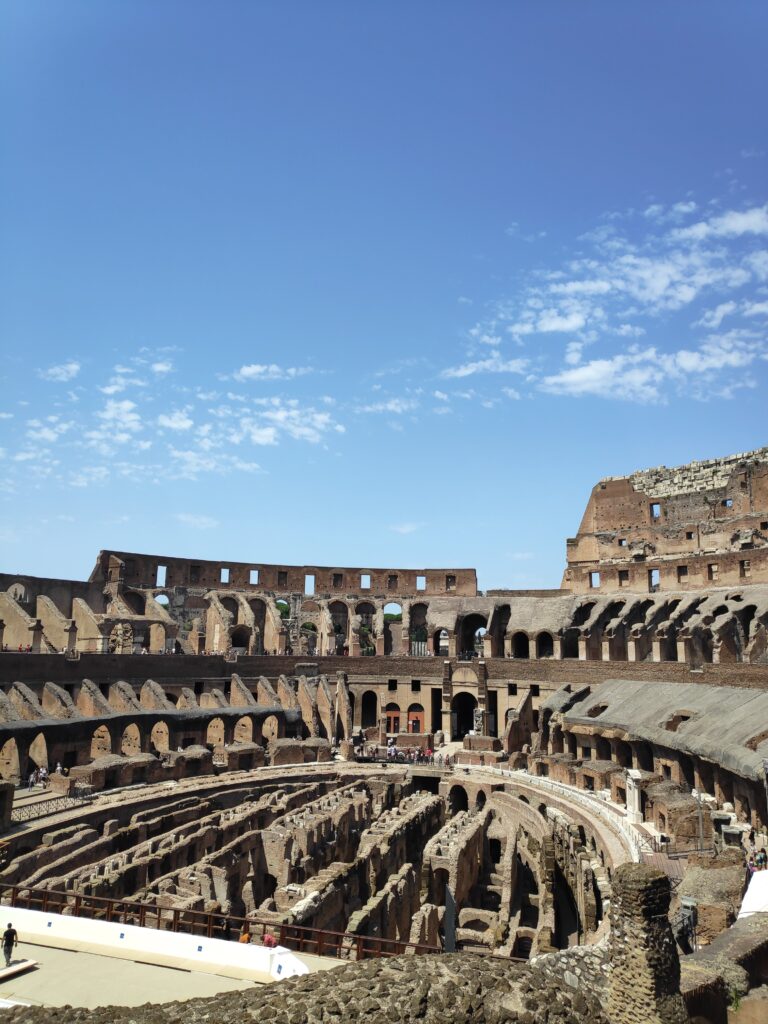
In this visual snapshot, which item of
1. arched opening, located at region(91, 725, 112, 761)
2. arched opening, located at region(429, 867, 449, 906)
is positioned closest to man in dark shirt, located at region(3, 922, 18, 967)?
arched opening, located at region(429, 867, 449, 906)

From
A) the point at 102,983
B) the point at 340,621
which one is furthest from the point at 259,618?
the point at 102,983

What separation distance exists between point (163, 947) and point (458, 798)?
24999 mm

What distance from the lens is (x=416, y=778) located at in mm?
35969

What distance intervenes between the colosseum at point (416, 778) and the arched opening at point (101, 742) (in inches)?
4.7

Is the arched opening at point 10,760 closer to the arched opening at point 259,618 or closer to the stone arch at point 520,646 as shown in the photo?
the arched opening at point 259,618

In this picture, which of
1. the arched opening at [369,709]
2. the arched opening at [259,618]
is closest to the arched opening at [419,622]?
the arched opening at [369,709]

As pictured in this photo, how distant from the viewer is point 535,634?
47.7 metres

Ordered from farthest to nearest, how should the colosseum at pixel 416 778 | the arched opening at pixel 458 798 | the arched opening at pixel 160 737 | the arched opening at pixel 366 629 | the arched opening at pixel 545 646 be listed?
1. the arched opening at pixel 366 629
2. the arched opening at pixel 545 646
3. the arched opening at pixel 458 798
4. the arched opening at pixel 160 737
5. the colosseum at pixel 416 778

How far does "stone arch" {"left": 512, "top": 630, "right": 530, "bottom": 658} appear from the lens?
51094mm

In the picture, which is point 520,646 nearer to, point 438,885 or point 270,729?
point 270,729

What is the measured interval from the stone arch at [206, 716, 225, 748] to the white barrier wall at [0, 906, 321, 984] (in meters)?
24.5

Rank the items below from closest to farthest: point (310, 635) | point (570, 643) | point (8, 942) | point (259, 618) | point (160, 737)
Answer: point (8, 942) → point (160, 737) → point (570, 643) → point (259, 618) → point (310, 635)

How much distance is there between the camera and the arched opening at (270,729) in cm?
3962

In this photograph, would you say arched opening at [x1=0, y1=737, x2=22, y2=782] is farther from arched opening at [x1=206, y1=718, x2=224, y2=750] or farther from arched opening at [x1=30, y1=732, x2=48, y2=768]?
arched opening at [x1=206, y1=718, x2=224, y2=750]
